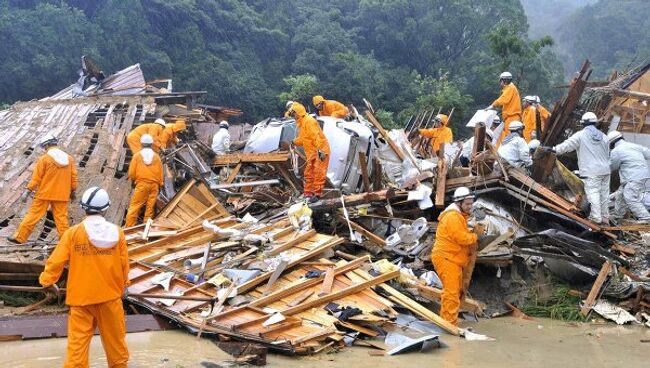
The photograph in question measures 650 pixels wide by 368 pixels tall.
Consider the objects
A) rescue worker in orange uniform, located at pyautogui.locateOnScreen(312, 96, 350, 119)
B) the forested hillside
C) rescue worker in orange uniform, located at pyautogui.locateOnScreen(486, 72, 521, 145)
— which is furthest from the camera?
the forested hillside

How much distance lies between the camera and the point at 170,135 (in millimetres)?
10906

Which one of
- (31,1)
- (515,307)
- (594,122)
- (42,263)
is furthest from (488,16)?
(42,263)

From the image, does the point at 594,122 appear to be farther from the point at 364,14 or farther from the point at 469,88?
the point at 364,14

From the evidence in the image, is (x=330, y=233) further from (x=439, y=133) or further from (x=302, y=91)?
(x=302, y=91)

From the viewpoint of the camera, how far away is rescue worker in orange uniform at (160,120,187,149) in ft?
35.3

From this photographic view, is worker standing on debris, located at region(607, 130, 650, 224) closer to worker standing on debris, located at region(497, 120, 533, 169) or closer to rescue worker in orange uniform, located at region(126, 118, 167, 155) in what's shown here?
worker standing on debris, located at region(497, 120, 533, 169)

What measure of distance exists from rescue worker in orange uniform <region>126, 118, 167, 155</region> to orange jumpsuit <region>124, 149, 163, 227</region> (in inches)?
34.6

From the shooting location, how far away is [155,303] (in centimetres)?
700

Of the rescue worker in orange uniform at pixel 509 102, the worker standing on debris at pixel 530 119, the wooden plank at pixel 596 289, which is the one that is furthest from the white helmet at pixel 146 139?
the worker standing on debris at pixel 530 119

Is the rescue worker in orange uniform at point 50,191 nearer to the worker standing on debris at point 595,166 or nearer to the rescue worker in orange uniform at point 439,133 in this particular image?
the rescue worker in orange uniform at point 439,133

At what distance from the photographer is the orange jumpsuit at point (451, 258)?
6969 millimetres

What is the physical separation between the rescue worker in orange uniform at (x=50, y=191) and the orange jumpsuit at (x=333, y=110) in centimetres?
507

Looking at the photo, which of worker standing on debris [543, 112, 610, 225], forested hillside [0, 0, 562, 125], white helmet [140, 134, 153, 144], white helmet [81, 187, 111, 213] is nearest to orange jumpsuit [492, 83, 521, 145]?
worker standing on debris [543, 112, 610, 225]

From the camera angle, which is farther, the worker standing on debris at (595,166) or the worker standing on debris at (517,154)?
the worker standing on debris at (517,154)
